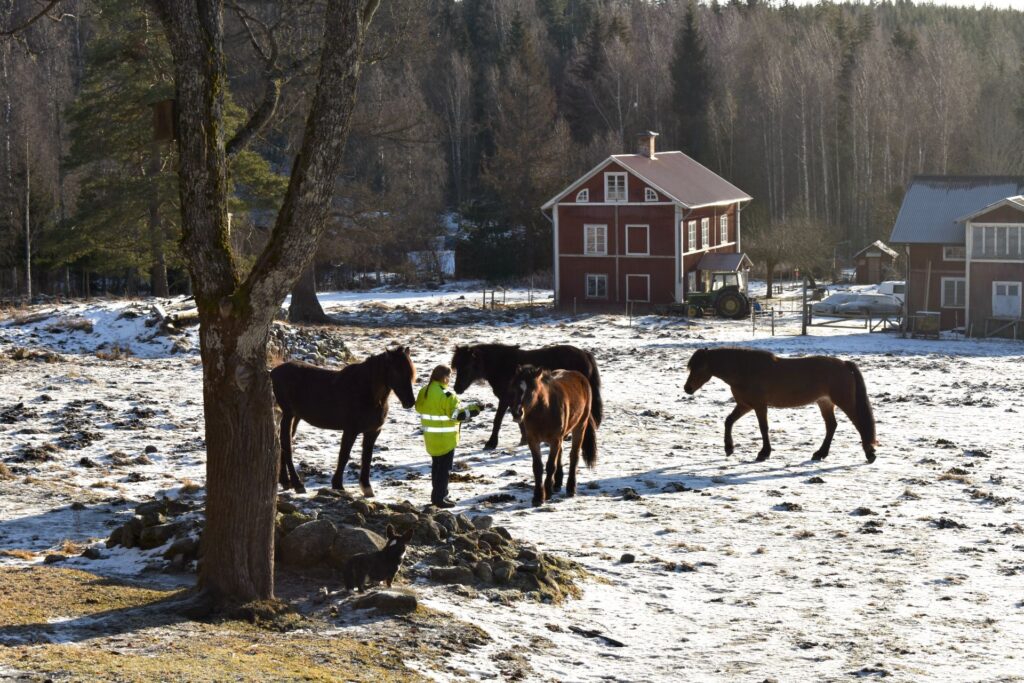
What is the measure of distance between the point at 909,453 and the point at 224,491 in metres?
12.1

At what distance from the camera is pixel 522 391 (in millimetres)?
13070

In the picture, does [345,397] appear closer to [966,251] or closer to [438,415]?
[438,415]

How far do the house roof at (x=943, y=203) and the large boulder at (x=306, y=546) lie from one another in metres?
36.7

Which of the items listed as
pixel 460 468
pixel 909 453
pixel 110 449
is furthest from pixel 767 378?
pixel 110 449

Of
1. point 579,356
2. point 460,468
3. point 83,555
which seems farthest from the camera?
point 579,356

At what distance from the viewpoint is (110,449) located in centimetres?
1595

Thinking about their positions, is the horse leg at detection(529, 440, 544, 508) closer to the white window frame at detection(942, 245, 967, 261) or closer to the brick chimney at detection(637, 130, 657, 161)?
the white window frame at detection(942, 245, 967, 261)

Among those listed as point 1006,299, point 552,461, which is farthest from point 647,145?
point 552,461

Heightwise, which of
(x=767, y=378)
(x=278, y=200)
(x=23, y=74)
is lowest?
(x=767, y=378)

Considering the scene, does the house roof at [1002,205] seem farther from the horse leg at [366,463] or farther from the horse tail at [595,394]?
the horse leg at [366,463]

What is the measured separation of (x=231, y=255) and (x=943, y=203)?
40281 mm

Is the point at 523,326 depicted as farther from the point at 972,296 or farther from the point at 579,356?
the point at 579,356

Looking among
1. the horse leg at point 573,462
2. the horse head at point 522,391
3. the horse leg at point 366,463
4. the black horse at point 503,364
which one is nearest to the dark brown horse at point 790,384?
the black horse at point 503,364

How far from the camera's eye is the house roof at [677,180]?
49.6 m
